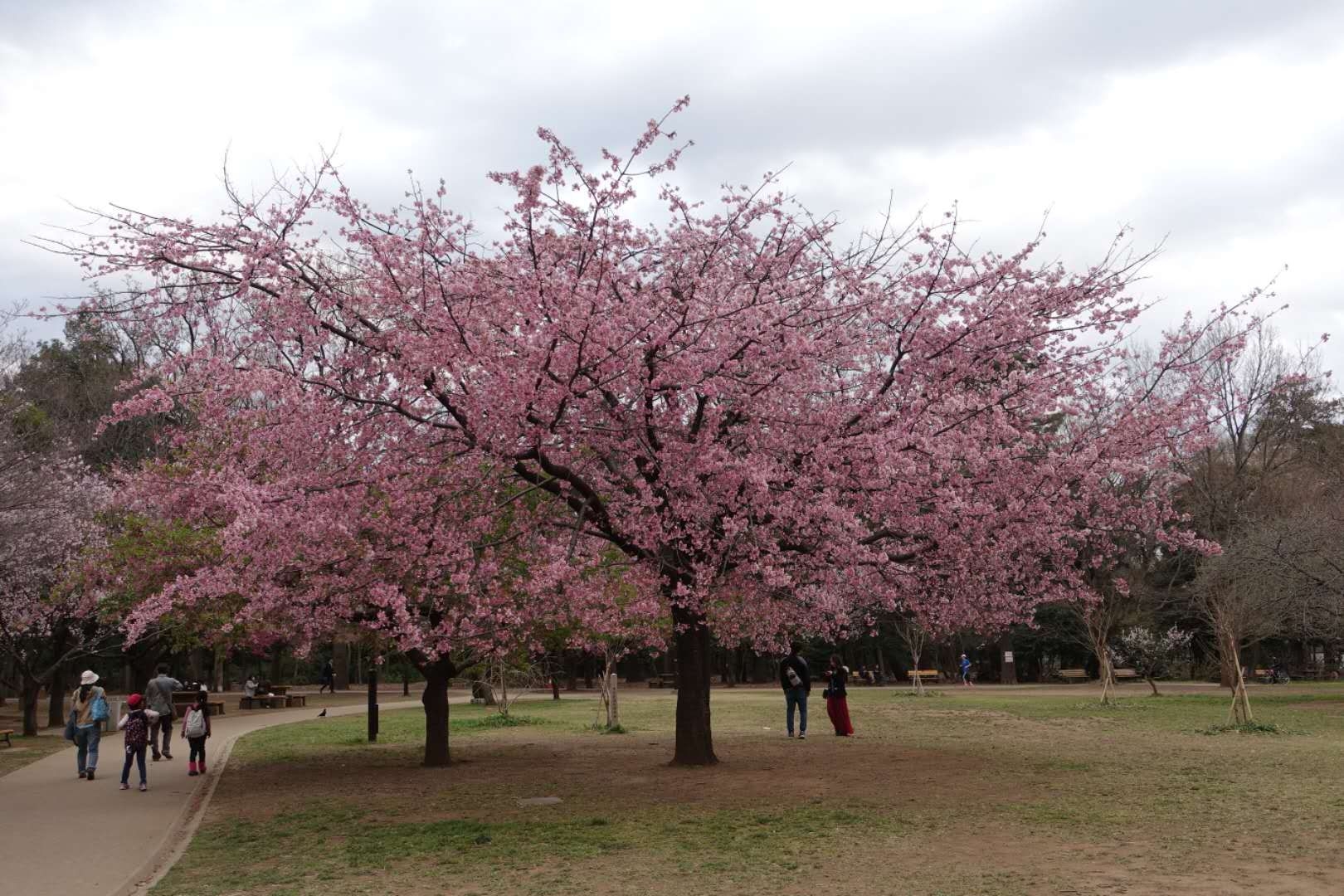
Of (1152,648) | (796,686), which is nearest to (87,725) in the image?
(796,686)

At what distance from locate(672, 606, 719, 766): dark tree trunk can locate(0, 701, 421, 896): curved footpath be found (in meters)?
6.26

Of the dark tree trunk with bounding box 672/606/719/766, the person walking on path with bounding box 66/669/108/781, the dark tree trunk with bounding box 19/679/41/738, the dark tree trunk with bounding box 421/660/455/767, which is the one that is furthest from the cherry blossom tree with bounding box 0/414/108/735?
the dark tree trunk with bounding box 672/606/719/766

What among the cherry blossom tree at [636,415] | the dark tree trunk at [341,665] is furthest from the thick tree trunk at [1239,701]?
the dark tree trunk at [341,665]

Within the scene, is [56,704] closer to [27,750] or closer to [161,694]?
[27,750]

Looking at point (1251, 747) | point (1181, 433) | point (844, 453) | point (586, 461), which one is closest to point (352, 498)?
point (586, 461)

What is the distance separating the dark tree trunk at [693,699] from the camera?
15062 millimetres

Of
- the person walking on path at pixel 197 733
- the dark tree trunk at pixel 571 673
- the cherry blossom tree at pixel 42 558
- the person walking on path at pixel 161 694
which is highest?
the cherry blossom tree at pixel 42 558

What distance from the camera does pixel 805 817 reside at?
10.8 metres

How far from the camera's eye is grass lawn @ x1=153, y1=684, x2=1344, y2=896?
8.15 m

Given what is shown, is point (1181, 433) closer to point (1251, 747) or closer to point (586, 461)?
point (1251, 747)

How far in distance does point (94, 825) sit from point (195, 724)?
168 inches

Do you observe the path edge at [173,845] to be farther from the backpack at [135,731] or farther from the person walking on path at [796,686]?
the person walking on path at [796,686]

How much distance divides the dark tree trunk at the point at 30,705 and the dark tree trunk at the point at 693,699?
58.7ft

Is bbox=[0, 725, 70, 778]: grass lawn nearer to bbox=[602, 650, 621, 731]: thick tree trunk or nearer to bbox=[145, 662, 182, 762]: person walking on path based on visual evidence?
bbox=[145, 662, 182, 762]: person walking on path
